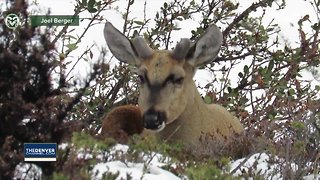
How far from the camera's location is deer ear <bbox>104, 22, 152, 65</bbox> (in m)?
7.36

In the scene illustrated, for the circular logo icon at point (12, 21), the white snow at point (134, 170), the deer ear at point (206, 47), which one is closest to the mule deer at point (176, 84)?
the deer ear at point (206, 47)

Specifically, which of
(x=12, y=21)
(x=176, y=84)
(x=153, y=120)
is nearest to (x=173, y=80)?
(x=176, y=84)

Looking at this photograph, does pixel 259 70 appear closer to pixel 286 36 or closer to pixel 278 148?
pixel 278 148

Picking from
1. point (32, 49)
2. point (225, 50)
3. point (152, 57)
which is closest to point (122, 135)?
point (32, 49)

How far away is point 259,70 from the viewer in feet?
29.5

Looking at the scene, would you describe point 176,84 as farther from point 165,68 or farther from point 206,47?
point 206,47

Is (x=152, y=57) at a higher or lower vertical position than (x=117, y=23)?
lower

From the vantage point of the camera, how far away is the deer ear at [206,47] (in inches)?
283

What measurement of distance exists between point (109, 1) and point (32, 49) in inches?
171

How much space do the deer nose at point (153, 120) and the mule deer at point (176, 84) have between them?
1 centimetres
